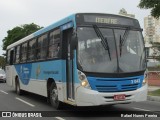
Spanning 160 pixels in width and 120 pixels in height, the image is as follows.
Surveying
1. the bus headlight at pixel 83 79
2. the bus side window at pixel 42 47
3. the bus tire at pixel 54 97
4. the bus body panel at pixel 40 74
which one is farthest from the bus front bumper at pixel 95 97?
the bus side window at pixel 42 47

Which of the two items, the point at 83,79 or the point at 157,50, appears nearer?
the point at 83,79

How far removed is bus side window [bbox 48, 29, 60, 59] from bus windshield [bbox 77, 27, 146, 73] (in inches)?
74.5

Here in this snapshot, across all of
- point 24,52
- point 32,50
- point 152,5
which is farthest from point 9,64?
point 152,5

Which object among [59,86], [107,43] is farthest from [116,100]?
[59,86]

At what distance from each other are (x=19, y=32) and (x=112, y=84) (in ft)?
250

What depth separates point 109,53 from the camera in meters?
11.1

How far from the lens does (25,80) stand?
59.6ft

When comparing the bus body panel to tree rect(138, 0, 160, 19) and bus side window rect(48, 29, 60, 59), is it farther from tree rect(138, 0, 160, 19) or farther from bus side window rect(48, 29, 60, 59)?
tree rect(138, 0, 160, 19)

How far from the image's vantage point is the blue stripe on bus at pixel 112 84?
1069cm

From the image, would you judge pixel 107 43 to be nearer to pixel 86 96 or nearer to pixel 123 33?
pixel 123 33

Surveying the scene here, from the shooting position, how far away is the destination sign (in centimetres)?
1142

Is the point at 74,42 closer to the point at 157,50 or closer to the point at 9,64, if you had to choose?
the point at 9,64

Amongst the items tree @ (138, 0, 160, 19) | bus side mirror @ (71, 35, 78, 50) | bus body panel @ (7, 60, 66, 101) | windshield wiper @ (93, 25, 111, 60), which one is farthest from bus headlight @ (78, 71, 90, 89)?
tree @ (138, 0, 160, 19)

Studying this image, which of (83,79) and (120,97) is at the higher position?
(83,79)
